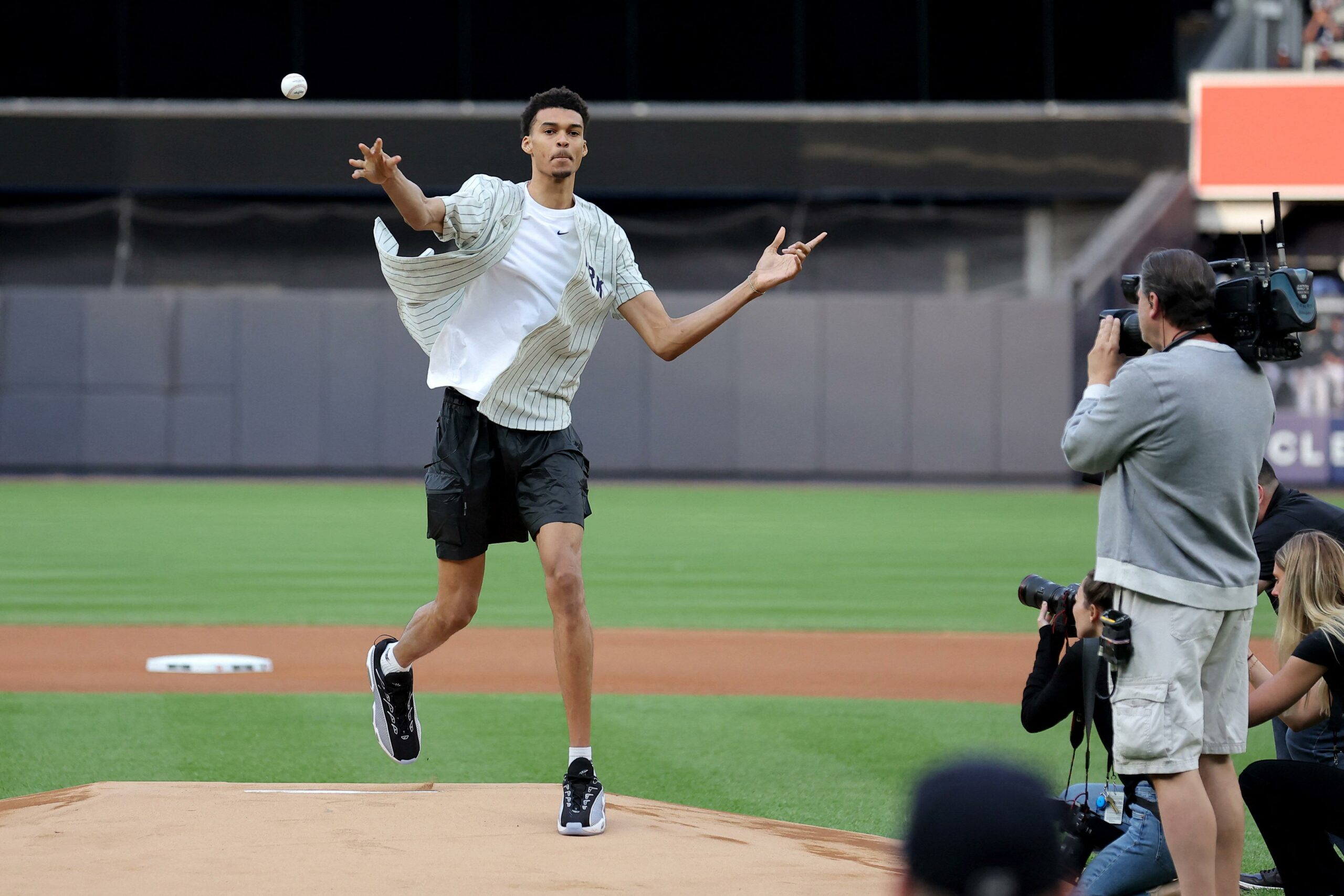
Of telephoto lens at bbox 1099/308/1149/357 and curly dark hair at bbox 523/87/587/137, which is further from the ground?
curly dark hair at bbox 523/87/587/137

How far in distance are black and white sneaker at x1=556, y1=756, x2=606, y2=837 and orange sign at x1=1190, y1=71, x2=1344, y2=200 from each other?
23832mm

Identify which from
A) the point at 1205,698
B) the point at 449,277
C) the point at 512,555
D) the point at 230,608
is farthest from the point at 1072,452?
the point at 512,555

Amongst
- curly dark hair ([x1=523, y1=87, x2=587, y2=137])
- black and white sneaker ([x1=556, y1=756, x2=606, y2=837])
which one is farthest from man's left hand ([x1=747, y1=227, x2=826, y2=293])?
black and white sneaker ([x1=556, y1=756, x2=606, y2=837])

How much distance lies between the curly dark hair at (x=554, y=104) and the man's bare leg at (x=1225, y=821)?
3009 mm

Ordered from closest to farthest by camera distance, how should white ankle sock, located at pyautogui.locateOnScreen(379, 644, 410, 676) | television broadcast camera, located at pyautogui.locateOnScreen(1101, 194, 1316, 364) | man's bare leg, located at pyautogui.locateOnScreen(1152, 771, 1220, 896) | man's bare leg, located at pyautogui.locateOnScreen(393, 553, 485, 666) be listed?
man's bare leg, located at pyautogui.locateOnScreen(1152, 771, 1220, 896) < television broadcast camera, located at pyautogui.locateOnScreen(1101, 194, 1316, 364) < man's bare leg, located at pyautogui.locateOnScreen(393, 553, 485, 666) < white ankle sock, located at pyautogui.locateOnScreen(379, 644, 410, 676)

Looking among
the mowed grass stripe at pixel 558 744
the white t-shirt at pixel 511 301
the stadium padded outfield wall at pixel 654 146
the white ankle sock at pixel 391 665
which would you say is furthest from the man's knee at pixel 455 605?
the stadium padded outfield wall at pixel 654 146

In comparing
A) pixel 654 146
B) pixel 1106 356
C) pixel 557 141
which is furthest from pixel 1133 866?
pixel 654 146

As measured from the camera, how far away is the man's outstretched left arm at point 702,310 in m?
5.59

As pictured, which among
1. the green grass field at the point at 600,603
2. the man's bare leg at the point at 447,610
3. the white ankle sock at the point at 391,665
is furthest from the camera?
the green grass field at the point at 600,603

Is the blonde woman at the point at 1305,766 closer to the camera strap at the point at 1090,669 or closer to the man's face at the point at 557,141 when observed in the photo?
the camera strap at the point at 1090,669

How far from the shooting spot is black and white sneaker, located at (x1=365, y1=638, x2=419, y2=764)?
19.9 ft

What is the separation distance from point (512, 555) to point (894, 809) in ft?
37.1

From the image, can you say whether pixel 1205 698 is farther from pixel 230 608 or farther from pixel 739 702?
pixel 230 608

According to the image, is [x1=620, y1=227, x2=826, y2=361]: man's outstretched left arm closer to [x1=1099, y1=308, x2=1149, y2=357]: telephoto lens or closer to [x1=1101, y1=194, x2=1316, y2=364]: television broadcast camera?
[x1=1099, y1=308, x2=1149, y2=357]: telephoto lens
